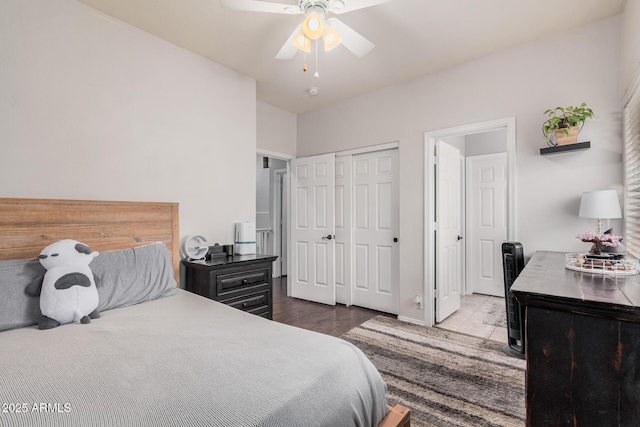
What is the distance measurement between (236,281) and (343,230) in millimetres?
1842

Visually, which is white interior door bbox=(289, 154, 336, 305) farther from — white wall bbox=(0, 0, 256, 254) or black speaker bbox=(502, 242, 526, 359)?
black speaker bbox=(502, 242, 526, 359)

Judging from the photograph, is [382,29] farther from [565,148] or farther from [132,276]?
[132,276]

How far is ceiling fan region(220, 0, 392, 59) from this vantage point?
178 cm

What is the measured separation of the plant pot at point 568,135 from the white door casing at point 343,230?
7.15ft

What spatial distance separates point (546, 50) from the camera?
2598 millimetres

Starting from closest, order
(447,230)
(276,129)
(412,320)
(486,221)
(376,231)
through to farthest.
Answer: (412,320)
(447,230)
(376,231)
(276,129)
(486,221)

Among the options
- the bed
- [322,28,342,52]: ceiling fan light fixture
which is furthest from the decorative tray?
[322,28,342,52]: ceiling fan light fixture

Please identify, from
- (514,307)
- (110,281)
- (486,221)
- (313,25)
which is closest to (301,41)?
(313,25)

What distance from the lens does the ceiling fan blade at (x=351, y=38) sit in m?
1.96

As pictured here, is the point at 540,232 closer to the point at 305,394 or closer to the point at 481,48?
the point at 481,48

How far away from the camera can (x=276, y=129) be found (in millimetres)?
4203

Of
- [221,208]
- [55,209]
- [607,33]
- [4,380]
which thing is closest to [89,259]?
[55,209]

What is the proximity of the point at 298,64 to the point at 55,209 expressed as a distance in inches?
92.3

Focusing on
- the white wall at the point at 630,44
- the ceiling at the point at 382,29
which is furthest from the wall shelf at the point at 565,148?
the ceiling at the point at 382,29
